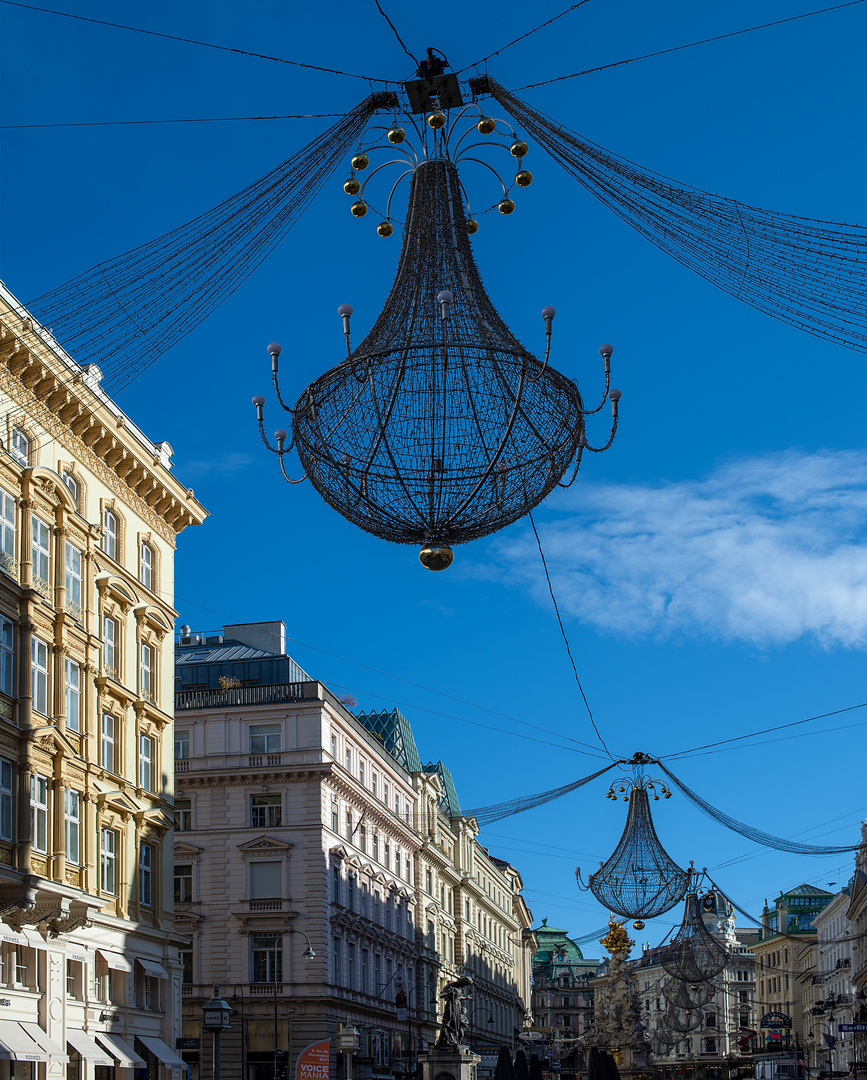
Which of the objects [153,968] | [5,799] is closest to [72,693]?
[5,799]

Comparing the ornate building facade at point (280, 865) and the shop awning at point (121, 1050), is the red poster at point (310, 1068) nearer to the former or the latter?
the shop awning at point (121, 1050)

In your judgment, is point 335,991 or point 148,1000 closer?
point 148,1000

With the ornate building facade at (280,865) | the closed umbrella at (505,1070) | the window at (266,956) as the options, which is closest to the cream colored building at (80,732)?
the closed umbrella at (505,1070)

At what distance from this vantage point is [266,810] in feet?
168

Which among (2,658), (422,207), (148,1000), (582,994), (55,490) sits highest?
(55,490)

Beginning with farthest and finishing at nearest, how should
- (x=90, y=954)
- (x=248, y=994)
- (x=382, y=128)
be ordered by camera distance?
(x=248, y=994)
(x=90, y=954)
(x=382, y=128)

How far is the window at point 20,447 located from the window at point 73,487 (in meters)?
2.07

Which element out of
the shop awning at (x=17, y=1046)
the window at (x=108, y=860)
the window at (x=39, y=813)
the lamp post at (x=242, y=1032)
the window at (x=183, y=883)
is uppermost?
the window at (x=39, y=813)

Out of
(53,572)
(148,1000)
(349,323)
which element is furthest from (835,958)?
(349,323)

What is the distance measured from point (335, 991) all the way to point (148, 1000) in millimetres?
18865

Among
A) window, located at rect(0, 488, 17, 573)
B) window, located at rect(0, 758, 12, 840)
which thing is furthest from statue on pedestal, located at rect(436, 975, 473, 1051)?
window, located at rect(0, 488, 17, 573)

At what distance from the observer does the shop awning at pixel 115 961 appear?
28.6 metres

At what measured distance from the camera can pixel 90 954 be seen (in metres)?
28.0

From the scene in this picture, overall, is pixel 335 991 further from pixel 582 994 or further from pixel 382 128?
pixel 582 994
